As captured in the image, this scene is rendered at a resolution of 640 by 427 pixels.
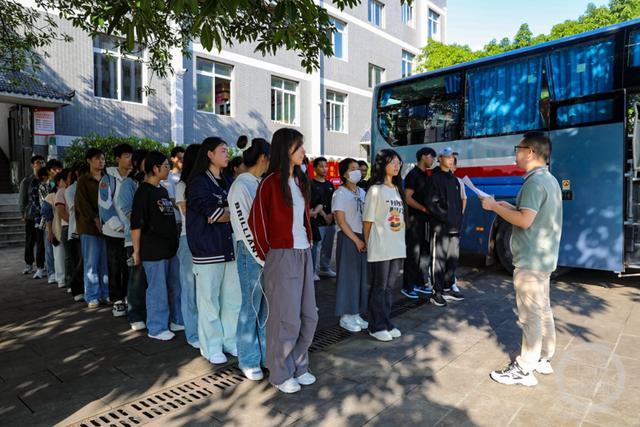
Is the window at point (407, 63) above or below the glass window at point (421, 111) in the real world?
above

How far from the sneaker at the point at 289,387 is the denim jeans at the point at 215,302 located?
2.79 ft

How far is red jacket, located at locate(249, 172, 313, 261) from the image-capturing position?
123 inches

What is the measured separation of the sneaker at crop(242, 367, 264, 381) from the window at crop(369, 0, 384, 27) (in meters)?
23.5

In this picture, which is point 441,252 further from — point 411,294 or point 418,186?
point 418,186

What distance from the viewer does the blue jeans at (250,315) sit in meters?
3.40

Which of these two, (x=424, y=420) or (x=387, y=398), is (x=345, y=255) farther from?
(x=424, y=420)

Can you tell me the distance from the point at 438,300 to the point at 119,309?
3.67m

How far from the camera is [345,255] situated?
468 cm

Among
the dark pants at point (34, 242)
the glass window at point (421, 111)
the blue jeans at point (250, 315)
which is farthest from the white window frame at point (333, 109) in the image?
the blue jeans at point (250, 315)

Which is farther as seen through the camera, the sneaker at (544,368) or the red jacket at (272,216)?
the sneaker at (544,368)

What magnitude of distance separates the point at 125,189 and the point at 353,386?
301cm

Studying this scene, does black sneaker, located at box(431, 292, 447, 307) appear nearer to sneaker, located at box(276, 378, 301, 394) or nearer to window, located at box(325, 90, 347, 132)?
sneaker, located at box(276, 378, 301, 394)

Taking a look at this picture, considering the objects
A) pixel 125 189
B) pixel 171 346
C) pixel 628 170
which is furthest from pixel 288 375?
pixel 628 170

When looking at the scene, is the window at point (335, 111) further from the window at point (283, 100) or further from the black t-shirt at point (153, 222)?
the black t-shirt at point (153, 222)
